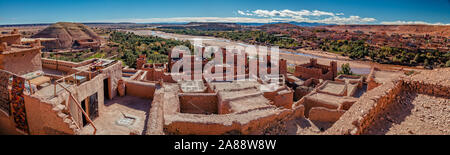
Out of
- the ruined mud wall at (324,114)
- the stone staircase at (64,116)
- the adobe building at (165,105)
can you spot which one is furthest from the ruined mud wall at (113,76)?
the ruined mud wall at (324,114)

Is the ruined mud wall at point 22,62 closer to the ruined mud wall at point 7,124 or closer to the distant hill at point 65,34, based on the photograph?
the ruined mud wall at point 7,124

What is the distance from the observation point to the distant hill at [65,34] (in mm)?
50219

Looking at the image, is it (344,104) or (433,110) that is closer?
(433,110)

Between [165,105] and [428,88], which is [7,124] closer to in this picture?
[165,105]

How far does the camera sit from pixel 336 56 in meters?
48.8

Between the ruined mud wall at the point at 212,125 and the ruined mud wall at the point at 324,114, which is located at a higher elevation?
the ruined mud wall at the point at 212,125

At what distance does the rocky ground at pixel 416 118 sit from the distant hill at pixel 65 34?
2138 inches

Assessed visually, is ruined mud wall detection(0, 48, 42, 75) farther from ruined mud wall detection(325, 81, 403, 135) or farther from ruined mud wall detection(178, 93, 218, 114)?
ruined mud wall detection(325, 81, 403, 135)

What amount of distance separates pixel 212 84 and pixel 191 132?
579cm

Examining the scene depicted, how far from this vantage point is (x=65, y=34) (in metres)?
55.1

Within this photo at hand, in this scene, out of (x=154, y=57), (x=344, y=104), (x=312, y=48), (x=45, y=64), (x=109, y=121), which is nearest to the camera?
(x=109, y=121)
